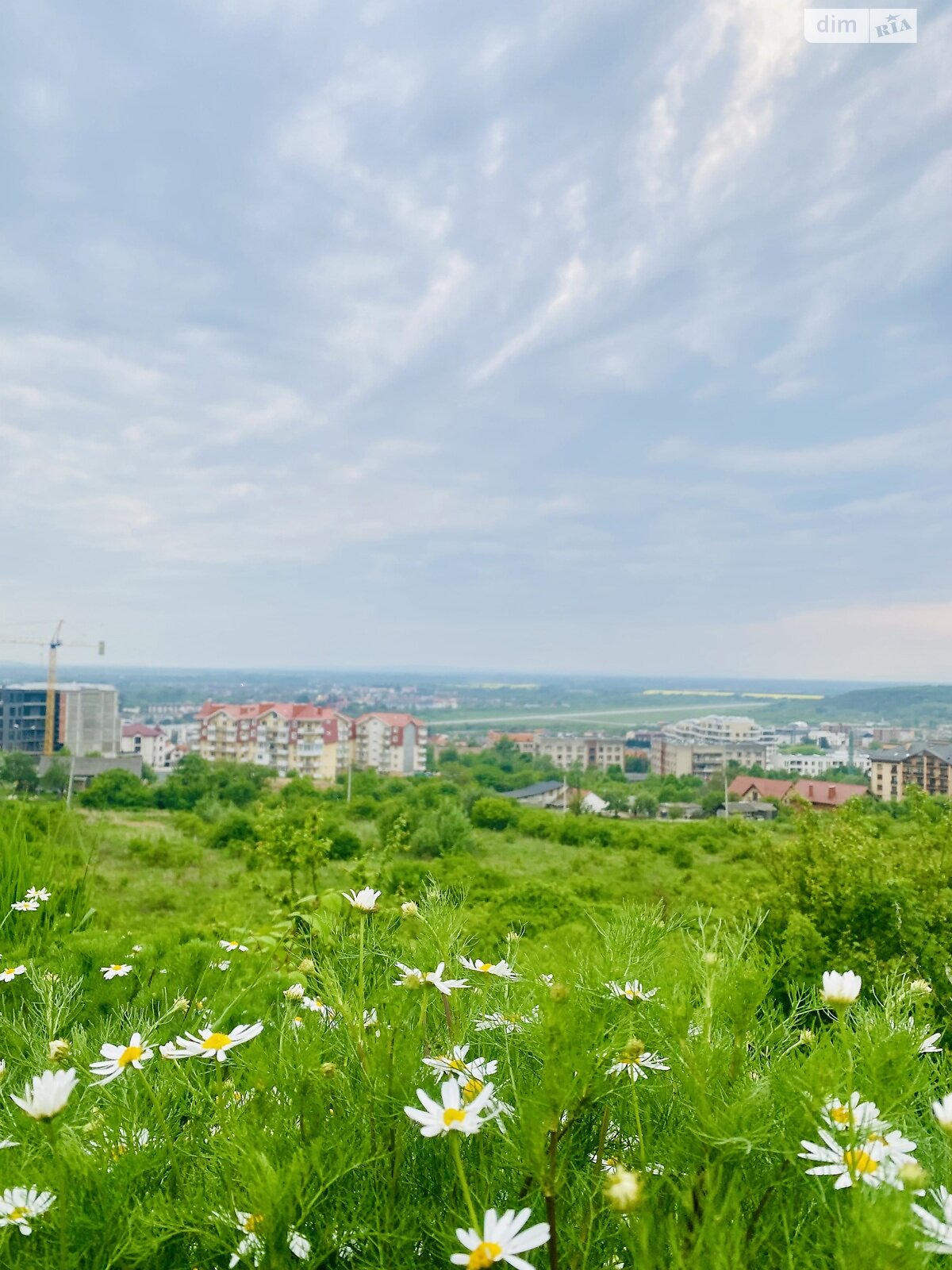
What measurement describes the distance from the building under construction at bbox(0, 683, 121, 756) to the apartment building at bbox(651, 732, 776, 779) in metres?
32.1

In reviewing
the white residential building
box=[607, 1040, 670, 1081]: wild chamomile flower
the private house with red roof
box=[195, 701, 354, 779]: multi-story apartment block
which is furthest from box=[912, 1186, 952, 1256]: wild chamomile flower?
the white residential building

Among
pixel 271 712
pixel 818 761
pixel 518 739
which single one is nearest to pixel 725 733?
pixel 818 761

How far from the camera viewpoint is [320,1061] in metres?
0.90

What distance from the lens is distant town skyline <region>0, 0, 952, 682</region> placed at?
11.2 meters

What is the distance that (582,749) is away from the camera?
43.4 metres

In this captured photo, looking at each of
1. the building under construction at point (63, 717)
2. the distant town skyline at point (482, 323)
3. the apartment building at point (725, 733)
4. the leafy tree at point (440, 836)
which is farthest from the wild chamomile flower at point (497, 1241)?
the building under construction at point (63, 717)

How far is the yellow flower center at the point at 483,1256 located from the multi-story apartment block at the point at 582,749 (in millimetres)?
41533

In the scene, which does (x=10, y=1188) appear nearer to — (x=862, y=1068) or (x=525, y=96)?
(x=862, y=1068)

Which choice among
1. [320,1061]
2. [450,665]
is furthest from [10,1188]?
[450,665]

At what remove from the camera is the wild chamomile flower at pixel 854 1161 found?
54 cm

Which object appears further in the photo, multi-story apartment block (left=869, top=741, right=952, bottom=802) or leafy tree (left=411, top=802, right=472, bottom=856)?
multi-story apartment block (left=869, top=741, right=952, bottom=802)

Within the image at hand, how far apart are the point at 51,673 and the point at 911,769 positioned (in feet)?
146

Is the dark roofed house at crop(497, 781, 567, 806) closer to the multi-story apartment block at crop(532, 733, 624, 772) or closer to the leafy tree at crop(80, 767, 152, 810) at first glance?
the leafy tree at crop(80, 767, 152, 810)

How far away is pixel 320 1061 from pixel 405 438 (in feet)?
175
